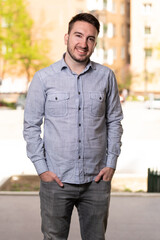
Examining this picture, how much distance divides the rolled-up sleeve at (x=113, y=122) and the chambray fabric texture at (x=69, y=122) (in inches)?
0.7

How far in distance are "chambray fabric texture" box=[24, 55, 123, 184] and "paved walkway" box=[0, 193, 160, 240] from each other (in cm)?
188

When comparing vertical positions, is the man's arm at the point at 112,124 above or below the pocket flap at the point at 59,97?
below

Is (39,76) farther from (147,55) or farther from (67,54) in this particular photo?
(147,55)

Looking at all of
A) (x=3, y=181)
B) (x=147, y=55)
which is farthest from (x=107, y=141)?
(x=147, y=55)

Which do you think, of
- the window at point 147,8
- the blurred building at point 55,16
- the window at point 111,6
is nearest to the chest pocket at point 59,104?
the blurred building at point 55,16

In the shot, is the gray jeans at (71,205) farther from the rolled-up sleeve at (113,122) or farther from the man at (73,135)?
the rolled-up sleeve at (113,122)

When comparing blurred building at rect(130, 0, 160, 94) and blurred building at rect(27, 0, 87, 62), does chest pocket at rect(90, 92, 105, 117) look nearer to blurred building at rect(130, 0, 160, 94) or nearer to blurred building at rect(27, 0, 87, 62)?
blurred building at rect(27, 0, 87, 62)

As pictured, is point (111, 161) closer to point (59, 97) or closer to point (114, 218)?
point (59, 97)

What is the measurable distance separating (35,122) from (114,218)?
2580 mm

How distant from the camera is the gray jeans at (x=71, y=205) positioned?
2.75 meters

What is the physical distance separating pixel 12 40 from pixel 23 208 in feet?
101

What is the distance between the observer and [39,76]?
2771mm

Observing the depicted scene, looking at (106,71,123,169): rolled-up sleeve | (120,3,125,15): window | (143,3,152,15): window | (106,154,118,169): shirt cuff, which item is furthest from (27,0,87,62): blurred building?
(106,154,118,169): shirt cuff

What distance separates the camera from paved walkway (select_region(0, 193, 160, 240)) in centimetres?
451
